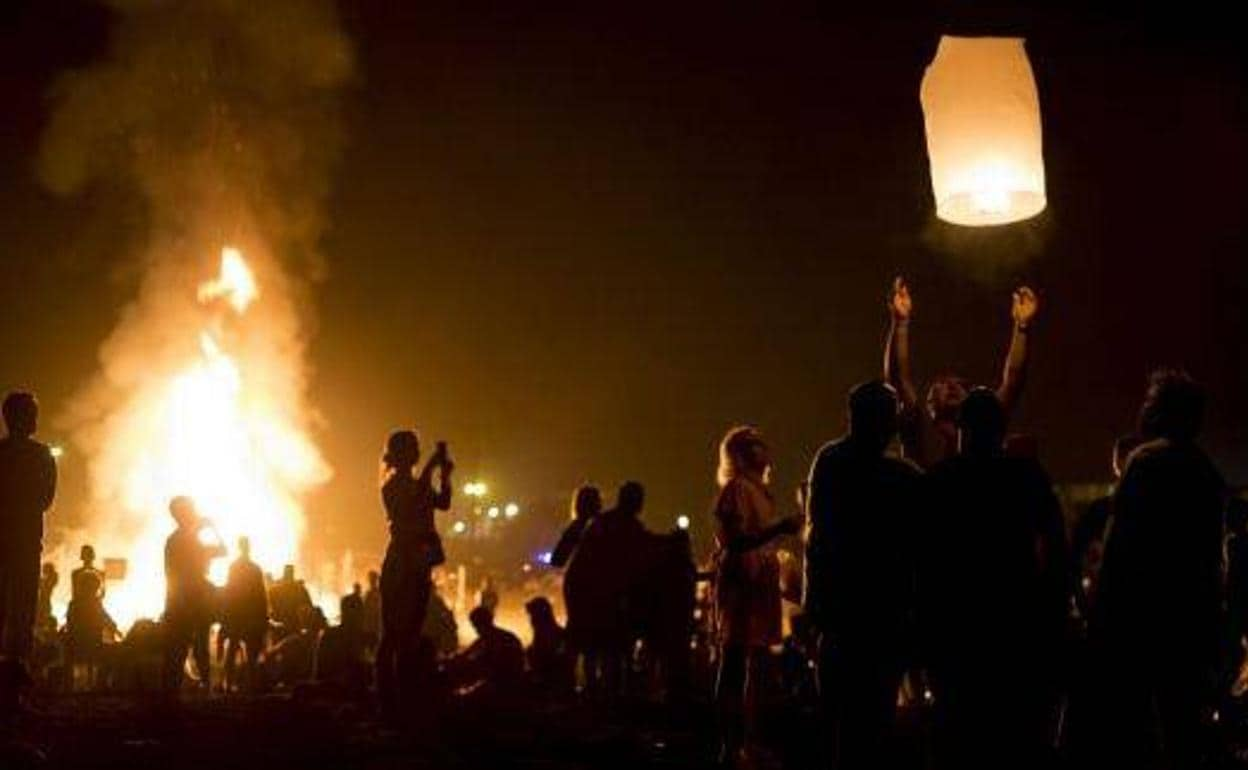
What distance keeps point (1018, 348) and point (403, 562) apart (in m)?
4.67

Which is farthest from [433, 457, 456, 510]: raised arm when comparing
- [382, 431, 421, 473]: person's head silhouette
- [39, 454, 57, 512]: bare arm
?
[39, 454, 57, 512]: bare arm

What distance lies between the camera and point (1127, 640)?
5.41 metres

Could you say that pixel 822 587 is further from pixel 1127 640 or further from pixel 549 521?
pixel 549 521

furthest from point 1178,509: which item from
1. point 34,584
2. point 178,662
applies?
point 178,662

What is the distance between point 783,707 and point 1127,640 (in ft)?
16.0

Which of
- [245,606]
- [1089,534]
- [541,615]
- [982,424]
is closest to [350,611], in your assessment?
[245,606]

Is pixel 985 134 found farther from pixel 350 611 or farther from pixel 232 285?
pixel 232 285

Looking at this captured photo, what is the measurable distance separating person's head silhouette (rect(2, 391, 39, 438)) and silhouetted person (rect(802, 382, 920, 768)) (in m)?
5.46

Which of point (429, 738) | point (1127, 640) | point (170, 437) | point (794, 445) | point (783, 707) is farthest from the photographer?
point (794, 445)

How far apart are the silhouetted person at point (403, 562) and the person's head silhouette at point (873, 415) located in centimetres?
460

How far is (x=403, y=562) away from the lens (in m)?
9.62

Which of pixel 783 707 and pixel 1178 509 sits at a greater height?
pixel 1178 509

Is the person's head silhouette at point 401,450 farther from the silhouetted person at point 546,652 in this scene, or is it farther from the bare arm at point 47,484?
the silhouetted person at point 546,652

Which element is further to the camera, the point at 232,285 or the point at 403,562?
the point at 232,285
